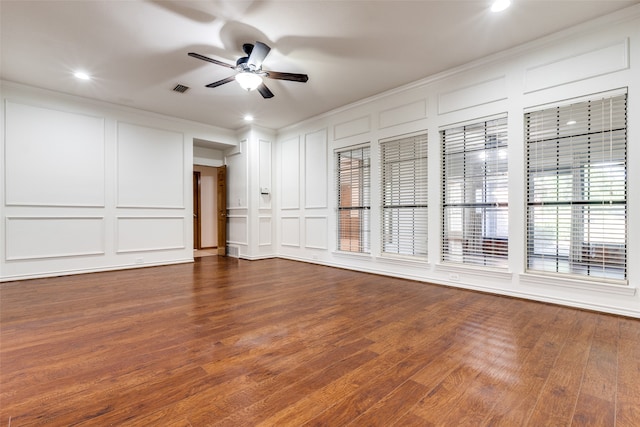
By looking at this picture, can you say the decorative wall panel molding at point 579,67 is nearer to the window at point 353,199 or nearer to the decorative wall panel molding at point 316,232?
the window at point 353,199

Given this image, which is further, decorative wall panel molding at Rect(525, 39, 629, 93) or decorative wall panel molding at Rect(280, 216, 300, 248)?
decorative wall panel molding at Rect(280, 216, 300, 248)

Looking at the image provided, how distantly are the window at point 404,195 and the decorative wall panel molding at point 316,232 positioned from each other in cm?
135

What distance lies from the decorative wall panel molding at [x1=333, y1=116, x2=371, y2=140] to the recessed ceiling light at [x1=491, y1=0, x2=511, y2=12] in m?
2.41

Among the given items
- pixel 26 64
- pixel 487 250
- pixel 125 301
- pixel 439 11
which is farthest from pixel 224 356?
pixel 26 64

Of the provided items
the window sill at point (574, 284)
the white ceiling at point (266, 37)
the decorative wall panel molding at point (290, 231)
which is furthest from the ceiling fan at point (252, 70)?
the window sill at point (574, 284)

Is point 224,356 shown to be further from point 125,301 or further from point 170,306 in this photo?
point 125,301

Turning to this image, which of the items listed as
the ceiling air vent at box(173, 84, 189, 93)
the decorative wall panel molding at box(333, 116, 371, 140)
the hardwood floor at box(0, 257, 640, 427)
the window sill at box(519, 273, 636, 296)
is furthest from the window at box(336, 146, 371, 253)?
the ceiling air vent at box(173, 84, 189, 93)

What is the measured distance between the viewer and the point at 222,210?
7.32 m

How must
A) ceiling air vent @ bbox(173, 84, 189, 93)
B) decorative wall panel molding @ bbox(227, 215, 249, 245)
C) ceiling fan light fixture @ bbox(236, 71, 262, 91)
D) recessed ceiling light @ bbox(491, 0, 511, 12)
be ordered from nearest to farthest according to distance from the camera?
recessed ceiling light @ bbox(491, 0, 511, 12) → ceiling fan light fixture @ bbox(236, 71, 262, 91) → ceiling air vent @ bbox(173, 84, 189, 93) → decorative wall panel molding @ bbox(227, 215, 249, 245)

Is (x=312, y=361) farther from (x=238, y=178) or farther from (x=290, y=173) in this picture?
(x=238, y=178)

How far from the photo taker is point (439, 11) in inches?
115

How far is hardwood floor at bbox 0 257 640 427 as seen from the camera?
57.3 inches

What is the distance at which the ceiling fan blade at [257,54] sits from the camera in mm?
3141

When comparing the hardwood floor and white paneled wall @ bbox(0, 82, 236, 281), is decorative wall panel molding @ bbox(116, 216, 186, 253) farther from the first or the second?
the hardwood floor
